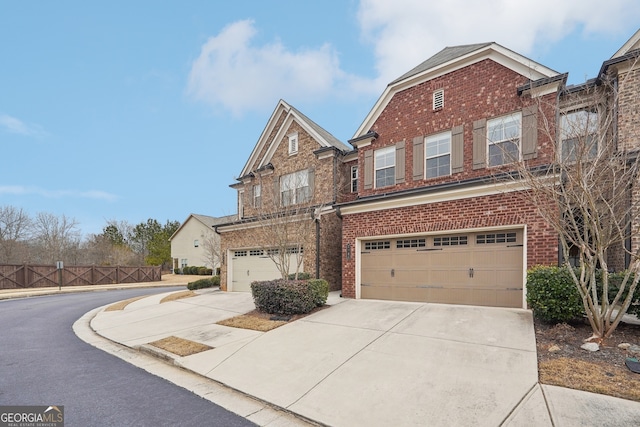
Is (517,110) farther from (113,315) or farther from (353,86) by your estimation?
(113,315)

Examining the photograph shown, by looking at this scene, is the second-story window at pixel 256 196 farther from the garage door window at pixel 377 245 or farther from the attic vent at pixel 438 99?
the attic vent at pixel 438 99

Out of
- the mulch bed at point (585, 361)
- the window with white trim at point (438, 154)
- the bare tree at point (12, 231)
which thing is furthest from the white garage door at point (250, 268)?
the bare tree at point (12, 231)

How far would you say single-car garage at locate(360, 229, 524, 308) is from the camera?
8.68 metres

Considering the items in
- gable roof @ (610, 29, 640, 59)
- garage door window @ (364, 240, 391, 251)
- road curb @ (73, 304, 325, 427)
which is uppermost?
gable roof @ (610, 29, 640, 59)

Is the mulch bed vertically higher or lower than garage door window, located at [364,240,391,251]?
lower

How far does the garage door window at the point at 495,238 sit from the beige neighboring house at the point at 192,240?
34089 millimetres

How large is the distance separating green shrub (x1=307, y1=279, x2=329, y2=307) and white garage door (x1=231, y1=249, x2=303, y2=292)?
167 inches

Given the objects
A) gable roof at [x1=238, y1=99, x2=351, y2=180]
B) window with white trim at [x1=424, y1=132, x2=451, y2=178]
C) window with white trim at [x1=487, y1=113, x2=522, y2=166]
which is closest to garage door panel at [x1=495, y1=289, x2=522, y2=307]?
window with white trim at [x1=487, y1=113, x2=522, y2=166]

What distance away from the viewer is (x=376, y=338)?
6648 millimetres

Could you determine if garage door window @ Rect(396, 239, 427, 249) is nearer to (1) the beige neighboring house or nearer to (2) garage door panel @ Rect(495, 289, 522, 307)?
(2) garage door panel @ Rect(495, 289, 522, 307)

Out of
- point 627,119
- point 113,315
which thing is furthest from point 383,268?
point 113,315

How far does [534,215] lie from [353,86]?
1724cm

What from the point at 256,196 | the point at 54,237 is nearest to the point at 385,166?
the point at 256,196

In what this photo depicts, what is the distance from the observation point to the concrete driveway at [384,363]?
4.02 m
